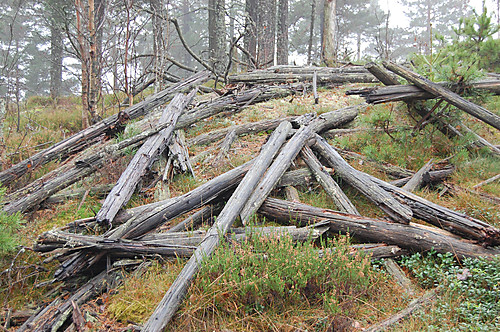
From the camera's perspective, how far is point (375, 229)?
3910 mm

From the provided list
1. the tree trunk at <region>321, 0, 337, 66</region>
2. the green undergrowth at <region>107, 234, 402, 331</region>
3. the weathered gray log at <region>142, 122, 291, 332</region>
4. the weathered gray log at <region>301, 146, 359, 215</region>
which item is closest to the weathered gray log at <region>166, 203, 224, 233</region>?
the weathered gray log at <region>142, 122, 291, 332</region>

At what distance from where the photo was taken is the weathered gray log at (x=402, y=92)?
5367 millimetres

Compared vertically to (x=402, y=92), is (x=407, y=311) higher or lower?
lower

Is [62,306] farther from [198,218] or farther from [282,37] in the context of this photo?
[282,37]

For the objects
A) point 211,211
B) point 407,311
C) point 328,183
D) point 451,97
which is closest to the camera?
point 407,311

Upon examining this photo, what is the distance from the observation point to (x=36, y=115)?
924 centimetres

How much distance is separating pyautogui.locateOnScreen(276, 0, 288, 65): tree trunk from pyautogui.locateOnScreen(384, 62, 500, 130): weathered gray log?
9056mm

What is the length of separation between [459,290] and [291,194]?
236cm

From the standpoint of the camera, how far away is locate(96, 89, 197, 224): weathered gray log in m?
3.88

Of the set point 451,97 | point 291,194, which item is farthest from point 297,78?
point 291,194

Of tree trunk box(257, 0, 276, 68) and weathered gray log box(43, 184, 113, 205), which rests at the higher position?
tree trunk box(257, 0, 276, 68)

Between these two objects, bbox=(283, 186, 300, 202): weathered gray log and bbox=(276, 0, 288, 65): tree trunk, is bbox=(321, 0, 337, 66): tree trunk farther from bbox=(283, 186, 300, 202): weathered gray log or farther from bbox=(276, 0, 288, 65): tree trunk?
bbox=(283, 186, 300, 202): weathered gray log

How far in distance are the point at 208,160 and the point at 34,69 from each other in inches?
1195

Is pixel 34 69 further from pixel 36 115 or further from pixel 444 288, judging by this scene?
pixel 444 288
